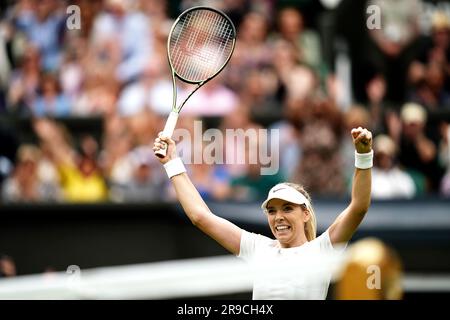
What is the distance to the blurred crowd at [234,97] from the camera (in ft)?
35.1

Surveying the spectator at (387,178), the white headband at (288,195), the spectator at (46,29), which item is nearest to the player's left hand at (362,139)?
the white headband at (288,195)

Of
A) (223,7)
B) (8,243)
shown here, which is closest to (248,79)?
(223,7)

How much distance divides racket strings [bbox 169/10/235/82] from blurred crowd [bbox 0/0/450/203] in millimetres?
2984

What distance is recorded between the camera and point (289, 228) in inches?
215

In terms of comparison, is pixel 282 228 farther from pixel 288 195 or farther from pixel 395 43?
pixel 395 43

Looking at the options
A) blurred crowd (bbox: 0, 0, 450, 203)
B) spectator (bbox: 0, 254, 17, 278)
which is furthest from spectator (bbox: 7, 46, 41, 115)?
spectator (bbox: 0, 254, 17, 278)

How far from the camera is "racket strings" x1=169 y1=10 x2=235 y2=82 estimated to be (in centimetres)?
651

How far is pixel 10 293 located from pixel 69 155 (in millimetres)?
4554

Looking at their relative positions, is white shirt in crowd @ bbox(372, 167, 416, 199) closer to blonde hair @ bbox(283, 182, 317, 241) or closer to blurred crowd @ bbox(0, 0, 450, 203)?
blurred crowd @ bbox(0, 0, 450, 203)

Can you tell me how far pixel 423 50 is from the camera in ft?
41.0

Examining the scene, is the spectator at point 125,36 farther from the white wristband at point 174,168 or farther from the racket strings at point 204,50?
the white wristband at point 174,168

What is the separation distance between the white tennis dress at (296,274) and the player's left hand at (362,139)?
0.44 m

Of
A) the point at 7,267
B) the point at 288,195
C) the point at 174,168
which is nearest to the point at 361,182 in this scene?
the point at 288,195

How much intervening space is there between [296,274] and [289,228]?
0.24 meters
